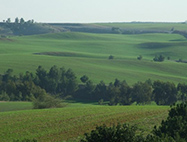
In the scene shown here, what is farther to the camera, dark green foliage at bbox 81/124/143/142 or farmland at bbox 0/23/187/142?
farmland at bbox 0/23/187/142

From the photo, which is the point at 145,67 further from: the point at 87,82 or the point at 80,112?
the point at 80,112

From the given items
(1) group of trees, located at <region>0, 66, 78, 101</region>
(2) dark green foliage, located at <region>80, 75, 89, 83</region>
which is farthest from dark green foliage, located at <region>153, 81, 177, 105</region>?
(2) dark green foliage, located at <region>80, 75, 89, 83</region>

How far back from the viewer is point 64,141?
37.1 metres

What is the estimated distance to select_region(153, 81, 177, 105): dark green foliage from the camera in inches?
3543

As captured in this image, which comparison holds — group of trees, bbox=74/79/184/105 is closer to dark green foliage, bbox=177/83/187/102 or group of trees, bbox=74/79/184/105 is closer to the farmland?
dark green foliage, bbox=177/83/187/102

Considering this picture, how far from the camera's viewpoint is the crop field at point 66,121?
130 feet

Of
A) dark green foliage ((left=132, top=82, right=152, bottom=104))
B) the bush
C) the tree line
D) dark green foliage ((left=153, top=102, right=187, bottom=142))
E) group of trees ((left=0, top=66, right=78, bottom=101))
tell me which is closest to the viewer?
dark green foliage ((left=153, top=102, right=187, bottom=142))

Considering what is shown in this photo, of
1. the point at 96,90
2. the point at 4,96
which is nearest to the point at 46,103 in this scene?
the point at 4,96

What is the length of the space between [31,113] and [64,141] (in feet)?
46.0

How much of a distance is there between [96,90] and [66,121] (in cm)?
5247

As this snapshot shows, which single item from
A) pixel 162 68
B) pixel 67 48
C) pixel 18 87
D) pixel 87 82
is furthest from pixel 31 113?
pixel 67 48

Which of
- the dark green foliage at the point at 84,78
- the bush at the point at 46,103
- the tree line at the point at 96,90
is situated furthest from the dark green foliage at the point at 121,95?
the bush at the point at 46,103

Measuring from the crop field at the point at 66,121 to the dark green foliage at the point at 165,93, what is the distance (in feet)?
127

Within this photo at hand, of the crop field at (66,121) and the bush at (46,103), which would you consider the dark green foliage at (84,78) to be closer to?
the bush at (46,103)
